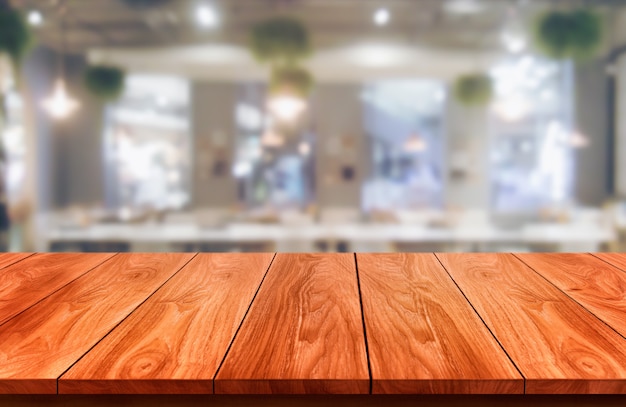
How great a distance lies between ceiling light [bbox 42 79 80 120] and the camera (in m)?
2.53

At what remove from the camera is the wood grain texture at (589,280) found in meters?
0.90

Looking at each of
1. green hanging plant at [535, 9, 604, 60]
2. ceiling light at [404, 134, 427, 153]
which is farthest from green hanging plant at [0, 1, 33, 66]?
green hanging plant at [535, 9, 604, 60]

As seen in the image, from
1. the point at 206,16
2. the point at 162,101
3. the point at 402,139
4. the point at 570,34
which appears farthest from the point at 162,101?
the point at 570,34

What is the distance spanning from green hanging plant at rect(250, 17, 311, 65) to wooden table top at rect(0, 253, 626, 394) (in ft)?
4.57

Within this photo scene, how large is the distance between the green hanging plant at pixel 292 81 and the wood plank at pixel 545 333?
1.46m

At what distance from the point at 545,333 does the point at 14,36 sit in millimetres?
2691

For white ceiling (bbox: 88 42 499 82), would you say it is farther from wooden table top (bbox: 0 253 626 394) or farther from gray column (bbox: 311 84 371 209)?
wooden table top (bbox: 0 253 626 394)

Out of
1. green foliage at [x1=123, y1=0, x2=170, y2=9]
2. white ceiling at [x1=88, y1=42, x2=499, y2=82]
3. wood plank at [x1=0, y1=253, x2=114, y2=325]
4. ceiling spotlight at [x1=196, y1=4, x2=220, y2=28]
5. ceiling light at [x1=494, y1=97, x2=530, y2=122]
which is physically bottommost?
wood plank at [x1=0, y1=253, x2=114, y2=325]

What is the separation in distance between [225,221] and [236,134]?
1.41 ft

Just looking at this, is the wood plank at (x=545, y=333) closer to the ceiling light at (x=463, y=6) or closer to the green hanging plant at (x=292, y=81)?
the green hanging plant at (x=292, y=81)

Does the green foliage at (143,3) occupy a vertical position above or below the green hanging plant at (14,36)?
above

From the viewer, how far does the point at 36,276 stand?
1.14 m

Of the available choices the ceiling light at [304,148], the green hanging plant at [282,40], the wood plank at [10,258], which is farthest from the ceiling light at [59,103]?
the wood plank at [10,258]

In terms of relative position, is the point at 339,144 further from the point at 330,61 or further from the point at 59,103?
the point at 59,103
